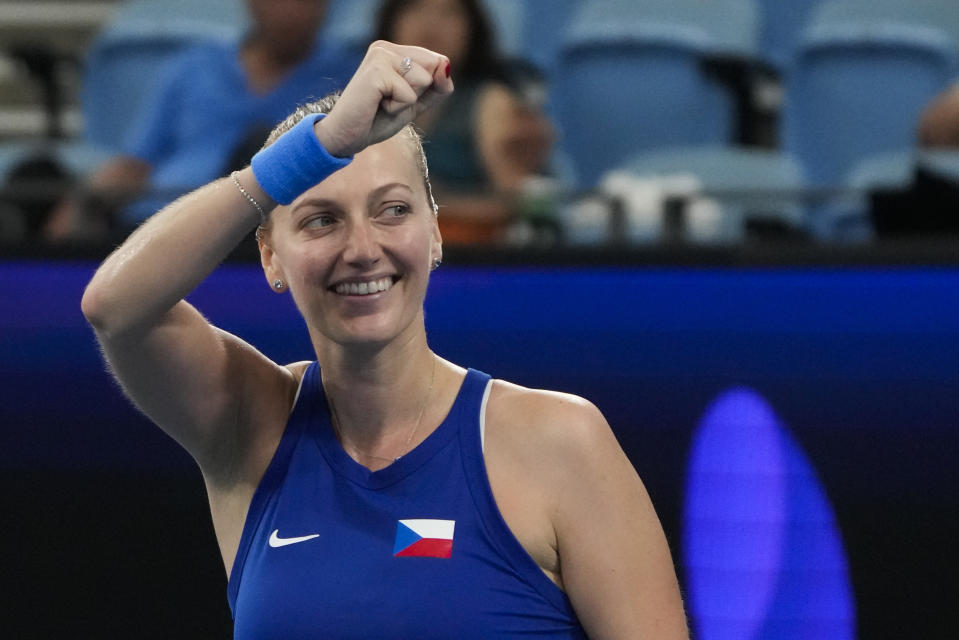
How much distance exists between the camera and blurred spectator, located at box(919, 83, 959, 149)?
3021mm

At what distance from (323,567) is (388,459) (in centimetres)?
15

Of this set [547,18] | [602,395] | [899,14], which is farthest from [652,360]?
[547,18]

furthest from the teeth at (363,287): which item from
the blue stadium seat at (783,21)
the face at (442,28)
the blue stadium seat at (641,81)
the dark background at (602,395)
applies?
the blue stadium seat at (783,21)

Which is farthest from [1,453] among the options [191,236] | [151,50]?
[151,50]

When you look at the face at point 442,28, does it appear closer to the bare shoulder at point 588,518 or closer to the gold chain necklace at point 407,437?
the gold chain necklace at point 407,437

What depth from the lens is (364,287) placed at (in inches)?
60.4

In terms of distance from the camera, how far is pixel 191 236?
1.43m

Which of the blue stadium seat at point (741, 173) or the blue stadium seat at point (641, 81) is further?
the blue stadium seat at point (641, 81)

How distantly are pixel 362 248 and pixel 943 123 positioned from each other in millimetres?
1967

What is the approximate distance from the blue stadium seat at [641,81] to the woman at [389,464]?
7.90 feet

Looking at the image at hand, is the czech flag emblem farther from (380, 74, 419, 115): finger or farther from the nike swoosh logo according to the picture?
(380, 74, 419, 115): finger

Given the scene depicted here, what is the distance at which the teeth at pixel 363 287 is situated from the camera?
1534 millimetres

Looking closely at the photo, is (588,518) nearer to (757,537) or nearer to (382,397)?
(382,397)

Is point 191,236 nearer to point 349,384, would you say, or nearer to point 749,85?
point 349,384
